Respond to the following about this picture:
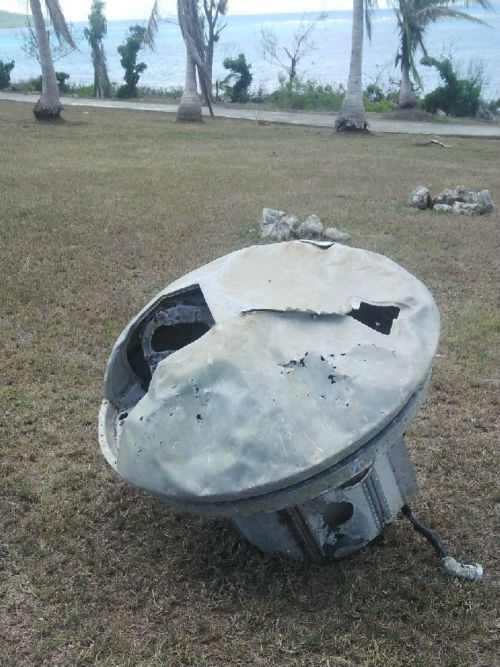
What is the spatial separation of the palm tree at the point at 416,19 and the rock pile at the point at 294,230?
1295 cm

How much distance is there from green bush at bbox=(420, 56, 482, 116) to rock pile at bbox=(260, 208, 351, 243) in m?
17.8

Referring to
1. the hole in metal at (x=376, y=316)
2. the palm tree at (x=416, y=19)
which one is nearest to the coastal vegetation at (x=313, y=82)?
the palm tree at (x=416, y=19)

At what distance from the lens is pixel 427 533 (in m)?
3.12

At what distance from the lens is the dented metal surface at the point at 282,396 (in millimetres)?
2369

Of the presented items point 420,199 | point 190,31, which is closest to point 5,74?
point 190,31

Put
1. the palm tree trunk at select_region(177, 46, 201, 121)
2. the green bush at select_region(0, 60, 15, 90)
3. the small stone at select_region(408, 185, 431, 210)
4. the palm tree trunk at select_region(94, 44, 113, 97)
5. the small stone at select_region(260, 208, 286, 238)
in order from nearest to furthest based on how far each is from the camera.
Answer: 1. the small stone at select_region(260, 208, 286, 238)
2. the small stone at select_region(408, 185, 431, 210)
3. the palm tree trunk at select_region(177, 46, 201, 121)
4. the palm tree trunk at select_region(94, 44, 113, 97)
5. the green bush at select_region(0, 60, 15, 90)

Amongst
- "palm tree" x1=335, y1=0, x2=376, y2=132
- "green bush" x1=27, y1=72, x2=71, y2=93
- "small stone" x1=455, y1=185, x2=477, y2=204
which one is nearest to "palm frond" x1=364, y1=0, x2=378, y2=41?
"palm tree" x1=335, y1=0, x2=376, y2=132

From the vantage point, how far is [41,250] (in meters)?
7.18

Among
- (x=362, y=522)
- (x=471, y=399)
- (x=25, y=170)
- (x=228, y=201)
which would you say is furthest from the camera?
(x=25, y=170)

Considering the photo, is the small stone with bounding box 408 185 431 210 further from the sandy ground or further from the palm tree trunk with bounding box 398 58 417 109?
the palm tree trunk with bounding box 398 58 417 109

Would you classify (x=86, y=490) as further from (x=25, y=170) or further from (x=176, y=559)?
(x=25, y=170)

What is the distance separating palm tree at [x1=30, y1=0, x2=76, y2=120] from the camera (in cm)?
1681

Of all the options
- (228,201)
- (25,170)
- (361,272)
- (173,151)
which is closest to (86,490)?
(361,272)

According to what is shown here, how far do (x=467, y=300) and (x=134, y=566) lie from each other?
4.15m
